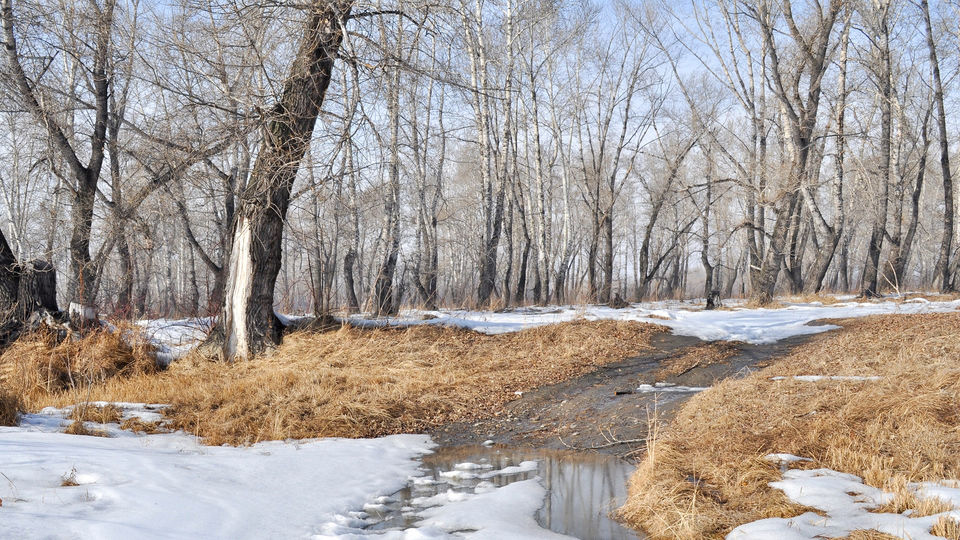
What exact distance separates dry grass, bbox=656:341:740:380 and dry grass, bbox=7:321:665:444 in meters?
0.74

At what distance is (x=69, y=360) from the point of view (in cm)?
727

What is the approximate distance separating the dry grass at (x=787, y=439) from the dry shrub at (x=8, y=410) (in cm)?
502

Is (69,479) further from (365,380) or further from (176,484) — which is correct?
(365,380)

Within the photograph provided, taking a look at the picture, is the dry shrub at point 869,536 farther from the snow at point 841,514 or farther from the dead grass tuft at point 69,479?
the dead grass tuft at point 69,479

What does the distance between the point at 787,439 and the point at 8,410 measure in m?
6.24

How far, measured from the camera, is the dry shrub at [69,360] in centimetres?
710

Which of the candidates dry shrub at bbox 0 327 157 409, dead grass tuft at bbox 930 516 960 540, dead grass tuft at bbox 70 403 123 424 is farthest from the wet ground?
dry shrub at bbox 0 327 157 409

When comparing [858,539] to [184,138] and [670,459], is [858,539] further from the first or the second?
[184,138]

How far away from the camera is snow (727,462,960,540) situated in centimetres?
299

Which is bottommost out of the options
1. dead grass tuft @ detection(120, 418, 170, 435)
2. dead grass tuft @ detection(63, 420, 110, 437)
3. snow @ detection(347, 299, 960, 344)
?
dead grass tuft @ detection(120, 418, 170, 435)

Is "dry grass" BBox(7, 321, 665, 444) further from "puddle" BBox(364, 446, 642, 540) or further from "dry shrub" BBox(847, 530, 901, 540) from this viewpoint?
"dry shrub" BBox(847, 530, 901, 540)

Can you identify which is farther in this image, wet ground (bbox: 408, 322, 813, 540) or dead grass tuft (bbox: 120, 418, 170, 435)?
dead grass tuft (bbox: 120, 418, 170, 435)

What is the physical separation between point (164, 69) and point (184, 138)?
3754mm

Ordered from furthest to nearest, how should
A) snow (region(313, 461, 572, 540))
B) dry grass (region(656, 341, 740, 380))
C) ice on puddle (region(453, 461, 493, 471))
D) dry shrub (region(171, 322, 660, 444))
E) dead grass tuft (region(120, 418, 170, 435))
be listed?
dry grass (region(656, 341, 740, 380)) < dry shrub (region(171, 322, 660, 444)) < dead grass tuft (region(120, 418, 170, 435)) < ice on puddle (region(453, 461, 493, 471)) < snow (region(313, 461, 572, 540))
